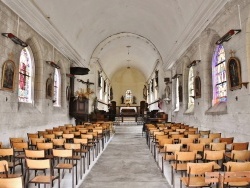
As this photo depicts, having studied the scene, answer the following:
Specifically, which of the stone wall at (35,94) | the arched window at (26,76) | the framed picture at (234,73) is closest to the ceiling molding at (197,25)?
the framed picture at (234,73)

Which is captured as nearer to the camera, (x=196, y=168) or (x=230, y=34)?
(x=196, y=168)

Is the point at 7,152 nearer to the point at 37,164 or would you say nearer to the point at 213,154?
the point at 37,164

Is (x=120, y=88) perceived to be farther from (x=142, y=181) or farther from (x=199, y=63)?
(x=142, y=181)

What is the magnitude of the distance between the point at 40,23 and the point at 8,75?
2598 mm

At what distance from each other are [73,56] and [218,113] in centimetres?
877

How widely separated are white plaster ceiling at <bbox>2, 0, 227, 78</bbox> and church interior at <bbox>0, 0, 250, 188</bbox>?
5 centimetres

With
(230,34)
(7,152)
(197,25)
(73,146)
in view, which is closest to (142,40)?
(197,25)

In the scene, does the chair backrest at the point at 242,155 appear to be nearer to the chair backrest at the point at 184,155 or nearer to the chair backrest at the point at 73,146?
the chair backrest at the point at 184,155

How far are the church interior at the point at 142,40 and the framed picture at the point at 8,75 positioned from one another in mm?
30

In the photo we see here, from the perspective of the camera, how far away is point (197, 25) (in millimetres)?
9633

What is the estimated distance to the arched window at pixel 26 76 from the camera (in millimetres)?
9617

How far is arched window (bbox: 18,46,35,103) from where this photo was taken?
31.6 ft

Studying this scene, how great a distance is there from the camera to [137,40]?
66.3ft

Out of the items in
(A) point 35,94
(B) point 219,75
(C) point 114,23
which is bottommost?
(A) point 35,94
